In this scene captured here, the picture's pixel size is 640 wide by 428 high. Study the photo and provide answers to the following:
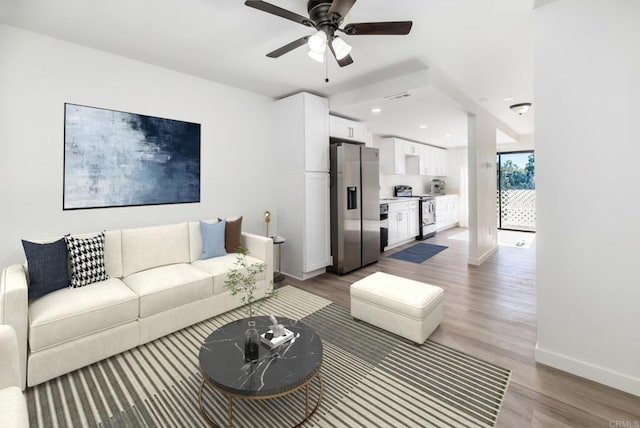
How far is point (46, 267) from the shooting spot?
89.2 inches

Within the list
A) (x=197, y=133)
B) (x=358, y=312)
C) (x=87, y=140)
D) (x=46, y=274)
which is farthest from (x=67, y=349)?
(x=197, y=133)

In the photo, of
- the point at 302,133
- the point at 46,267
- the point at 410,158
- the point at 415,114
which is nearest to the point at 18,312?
the point at 46,267

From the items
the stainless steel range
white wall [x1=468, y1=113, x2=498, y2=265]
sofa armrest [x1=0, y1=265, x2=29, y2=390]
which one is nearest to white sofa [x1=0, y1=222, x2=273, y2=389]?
sofa armrest [x1=0, y1=265, x2=29, y2=390]

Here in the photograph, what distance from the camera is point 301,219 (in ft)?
13.5

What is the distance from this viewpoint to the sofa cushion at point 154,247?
2867 millimetres

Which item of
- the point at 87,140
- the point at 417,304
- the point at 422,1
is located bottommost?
the point at 417,304

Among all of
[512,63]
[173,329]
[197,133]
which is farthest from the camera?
[197,133]

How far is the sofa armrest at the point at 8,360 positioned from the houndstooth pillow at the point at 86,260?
1153mm

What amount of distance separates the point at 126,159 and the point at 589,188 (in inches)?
163

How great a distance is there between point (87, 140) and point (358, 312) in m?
3.21

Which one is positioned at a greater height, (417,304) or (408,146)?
(408,146)

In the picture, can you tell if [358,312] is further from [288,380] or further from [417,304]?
[288,380]

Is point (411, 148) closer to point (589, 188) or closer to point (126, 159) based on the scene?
point (589, 188)

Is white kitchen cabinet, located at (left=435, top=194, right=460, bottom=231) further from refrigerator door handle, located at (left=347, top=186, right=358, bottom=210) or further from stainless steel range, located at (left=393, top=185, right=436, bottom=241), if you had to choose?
refrigerator door handle, located at (left=347, top=186, right=358, bottom=210)
